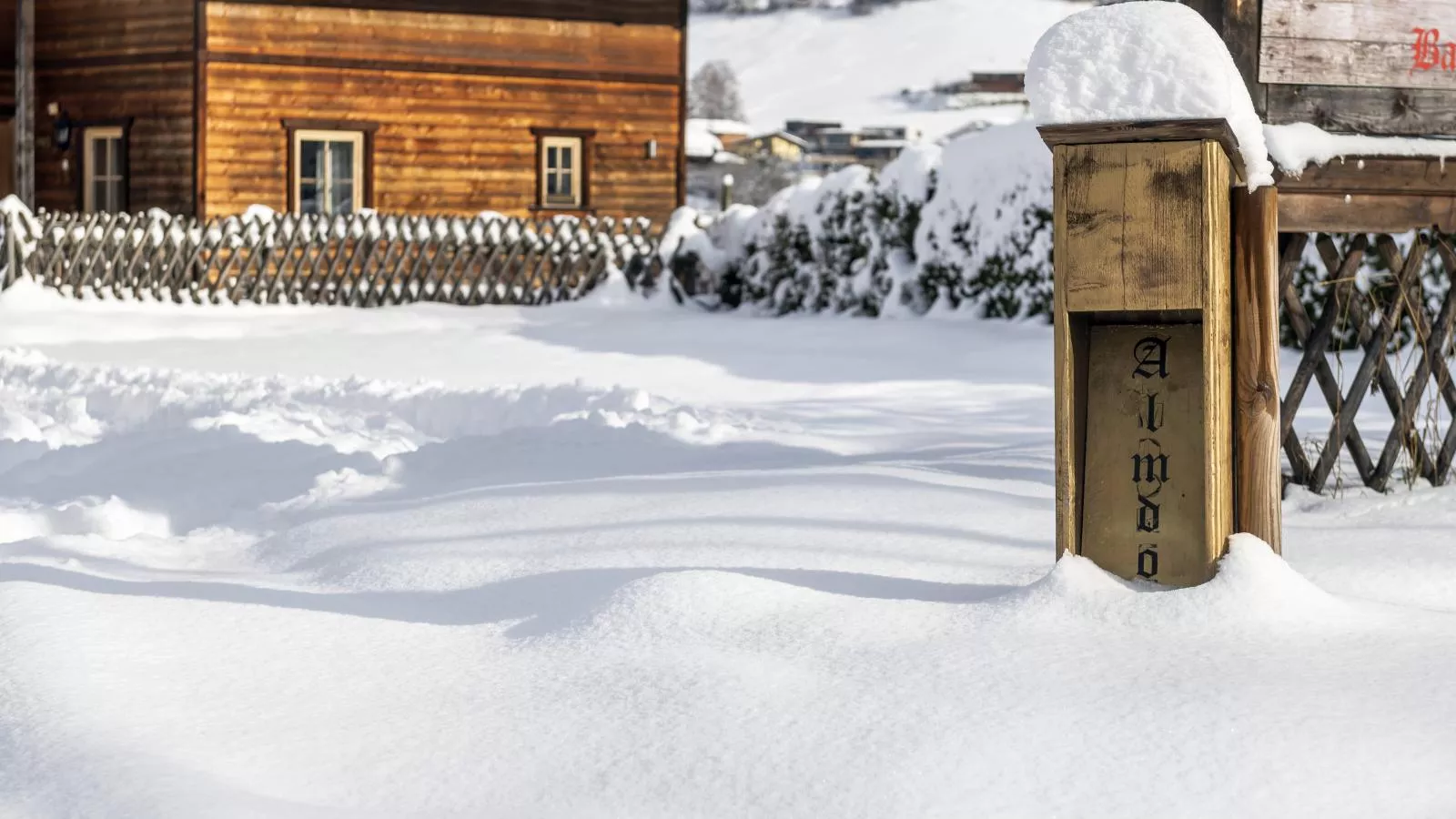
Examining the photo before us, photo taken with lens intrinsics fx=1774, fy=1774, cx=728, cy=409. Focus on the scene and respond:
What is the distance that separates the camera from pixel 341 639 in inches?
177

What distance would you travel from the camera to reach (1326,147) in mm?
6023

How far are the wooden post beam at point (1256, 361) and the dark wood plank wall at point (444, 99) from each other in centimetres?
1847

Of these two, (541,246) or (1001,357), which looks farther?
(541,246)

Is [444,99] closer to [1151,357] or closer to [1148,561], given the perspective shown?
[1151,357]

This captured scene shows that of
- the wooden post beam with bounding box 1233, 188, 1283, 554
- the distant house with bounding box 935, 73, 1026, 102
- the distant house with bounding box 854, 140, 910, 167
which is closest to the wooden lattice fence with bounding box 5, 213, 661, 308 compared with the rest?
the wooden post beam with bounding box 1233, 188, 1283, 554

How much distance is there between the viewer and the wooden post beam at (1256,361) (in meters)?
4.43

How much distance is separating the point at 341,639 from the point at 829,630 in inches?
49.2

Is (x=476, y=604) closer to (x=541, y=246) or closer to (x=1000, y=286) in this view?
(x=1000, y=286)

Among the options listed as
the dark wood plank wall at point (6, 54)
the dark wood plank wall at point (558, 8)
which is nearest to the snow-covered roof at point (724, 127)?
the dark wood plank wall at point (558, 8)

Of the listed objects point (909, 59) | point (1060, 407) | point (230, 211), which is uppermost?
point (909, 59)

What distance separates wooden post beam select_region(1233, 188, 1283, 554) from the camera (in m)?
4.43

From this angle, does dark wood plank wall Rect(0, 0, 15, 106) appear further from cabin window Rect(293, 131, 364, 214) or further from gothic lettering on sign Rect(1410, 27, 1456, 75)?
gothic lettering on sign Rect(1410, 27, 1456, 75)

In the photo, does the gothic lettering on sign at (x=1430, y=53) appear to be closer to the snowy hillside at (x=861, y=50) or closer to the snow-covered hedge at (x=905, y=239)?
the snow-covered hedge at (x=905, y=239)

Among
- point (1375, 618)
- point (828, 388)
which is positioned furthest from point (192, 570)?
point (828, 388)
